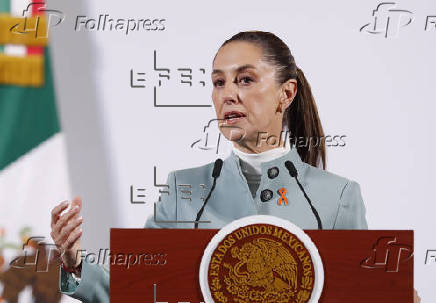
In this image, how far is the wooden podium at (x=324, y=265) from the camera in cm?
137

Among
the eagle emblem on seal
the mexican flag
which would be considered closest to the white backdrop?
the mexican flag

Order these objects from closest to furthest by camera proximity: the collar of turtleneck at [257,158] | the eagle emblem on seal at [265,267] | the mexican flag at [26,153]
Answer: the eagle emblem on seal at [265,267]
the collar of turtleneck at [257,158]
the mexican flag at [26,153]

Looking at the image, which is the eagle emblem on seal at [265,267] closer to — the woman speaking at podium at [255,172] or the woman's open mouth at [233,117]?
the woman speaking at podium at [255,172]

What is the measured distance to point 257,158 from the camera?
1.46m

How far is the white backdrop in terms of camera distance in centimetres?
151

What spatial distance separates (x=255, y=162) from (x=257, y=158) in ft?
0.04

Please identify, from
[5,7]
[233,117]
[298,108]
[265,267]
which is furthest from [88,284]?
[5,7]

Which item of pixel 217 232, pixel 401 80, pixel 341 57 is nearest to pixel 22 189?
pixel 217 232

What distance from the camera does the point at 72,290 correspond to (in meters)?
1.41

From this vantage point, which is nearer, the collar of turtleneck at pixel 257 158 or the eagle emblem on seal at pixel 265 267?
the eagle emblem on seal at pixel 265 267

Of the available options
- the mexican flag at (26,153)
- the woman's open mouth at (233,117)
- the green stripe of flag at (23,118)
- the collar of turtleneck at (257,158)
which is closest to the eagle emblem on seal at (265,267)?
the collar of turtleneck at (257,158)

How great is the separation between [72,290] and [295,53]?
90 cm

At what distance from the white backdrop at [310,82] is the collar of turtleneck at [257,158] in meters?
0.08

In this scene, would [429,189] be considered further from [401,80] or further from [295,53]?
[295,53]
